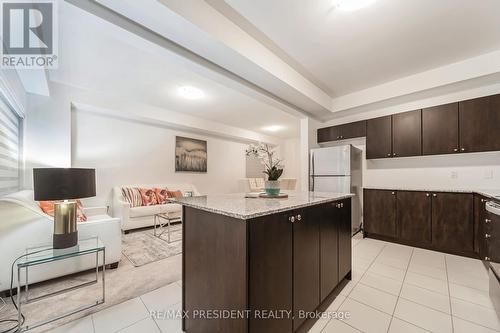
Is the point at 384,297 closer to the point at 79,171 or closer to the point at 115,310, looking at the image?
the point at 115,310

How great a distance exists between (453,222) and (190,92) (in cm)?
451

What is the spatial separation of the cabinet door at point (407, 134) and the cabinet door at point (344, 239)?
6.40 ft

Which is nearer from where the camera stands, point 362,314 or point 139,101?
point 362,314

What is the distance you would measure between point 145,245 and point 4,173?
1.97m

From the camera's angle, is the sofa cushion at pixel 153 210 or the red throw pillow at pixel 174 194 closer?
the sofa cushion at pixel 153 210

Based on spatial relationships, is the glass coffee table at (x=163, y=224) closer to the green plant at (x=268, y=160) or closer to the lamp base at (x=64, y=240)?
the lamp base at (x=64, y=240)

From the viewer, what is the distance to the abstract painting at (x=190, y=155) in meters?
5.49

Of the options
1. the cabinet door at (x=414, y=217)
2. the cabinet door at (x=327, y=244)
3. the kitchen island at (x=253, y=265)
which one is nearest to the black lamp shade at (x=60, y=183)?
the kitchen island at (x=253, y=265)

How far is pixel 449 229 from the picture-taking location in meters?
2.87

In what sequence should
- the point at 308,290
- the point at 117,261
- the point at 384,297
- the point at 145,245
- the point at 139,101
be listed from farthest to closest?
the point at 139,101, the point at 145,245, the point at 117,261, the point at 384,297, the point at 308,290

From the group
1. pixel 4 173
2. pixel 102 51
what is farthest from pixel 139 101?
pixel 4 173

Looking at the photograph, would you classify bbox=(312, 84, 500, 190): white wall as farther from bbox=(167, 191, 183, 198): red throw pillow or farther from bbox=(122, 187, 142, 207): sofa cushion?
bbox=(122, 187, 142, 207): sofa cushion

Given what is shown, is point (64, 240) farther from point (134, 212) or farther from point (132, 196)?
point (132, 196)

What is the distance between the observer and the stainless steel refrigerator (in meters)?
3.51
